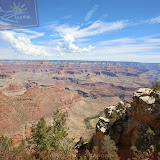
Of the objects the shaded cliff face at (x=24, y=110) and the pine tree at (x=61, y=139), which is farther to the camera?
the shaded cliff face at (x=24, y=110)

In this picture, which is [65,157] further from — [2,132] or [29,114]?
[29,114]

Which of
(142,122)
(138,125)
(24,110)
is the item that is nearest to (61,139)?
(138,125)

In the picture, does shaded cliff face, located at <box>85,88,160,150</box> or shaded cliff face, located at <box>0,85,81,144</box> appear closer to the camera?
shaded cliff face, located at <box>85,88,160,150</box>

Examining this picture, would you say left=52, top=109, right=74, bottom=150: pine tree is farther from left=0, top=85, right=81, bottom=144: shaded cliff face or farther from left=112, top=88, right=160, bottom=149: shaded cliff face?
left=0, top=85, right=81, bottom=144: shaded cliff face

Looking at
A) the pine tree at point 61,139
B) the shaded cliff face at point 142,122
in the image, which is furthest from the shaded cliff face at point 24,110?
the shaded cliff face at point 142,122

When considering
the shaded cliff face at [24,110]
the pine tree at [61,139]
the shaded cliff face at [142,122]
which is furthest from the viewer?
the shaded cliff face at [24,110]

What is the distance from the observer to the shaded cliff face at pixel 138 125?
17.3 m

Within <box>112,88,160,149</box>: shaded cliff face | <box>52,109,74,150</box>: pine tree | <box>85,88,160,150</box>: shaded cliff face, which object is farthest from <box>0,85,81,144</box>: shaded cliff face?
<box>112,88,160,149</box>: shaded cliff face

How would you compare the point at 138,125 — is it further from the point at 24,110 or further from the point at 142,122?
the point at 24,110

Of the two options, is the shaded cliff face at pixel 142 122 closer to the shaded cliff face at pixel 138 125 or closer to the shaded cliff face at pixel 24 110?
the shaded cliff face at pixel 138 125

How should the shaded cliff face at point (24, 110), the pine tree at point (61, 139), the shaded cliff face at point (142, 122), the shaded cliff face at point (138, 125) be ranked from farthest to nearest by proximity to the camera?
the shaded cliff face at point (24, 110) < the shaded cliff face at point (142, 122) < the shaded cliff face at point (138, 125) < the pine tree at point (61, 139)

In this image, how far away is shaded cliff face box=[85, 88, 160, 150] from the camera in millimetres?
17297

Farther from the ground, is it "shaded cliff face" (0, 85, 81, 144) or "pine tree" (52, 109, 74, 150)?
"pine tree" (52, 109, 74, 150)

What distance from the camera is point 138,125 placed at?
767 inches
